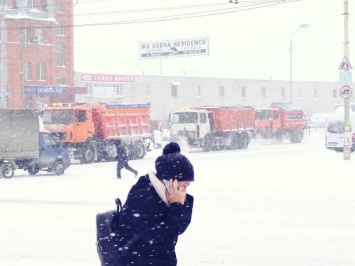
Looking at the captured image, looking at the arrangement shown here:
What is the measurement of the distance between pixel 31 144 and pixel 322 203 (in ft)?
44.3

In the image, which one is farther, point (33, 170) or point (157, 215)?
point (33, 170)

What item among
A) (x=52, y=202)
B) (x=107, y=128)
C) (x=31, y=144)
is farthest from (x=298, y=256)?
(x=107, y=128)

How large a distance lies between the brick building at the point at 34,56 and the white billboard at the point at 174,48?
25.6 feet

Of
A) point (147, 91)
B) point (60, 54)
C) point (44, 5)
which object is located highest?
point (44, 5)

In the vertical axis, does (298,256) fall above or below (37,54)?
below

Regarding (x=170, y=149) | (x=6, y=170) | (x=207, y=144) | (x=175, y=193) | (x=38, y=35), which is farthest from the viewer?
(x=38, y=35)

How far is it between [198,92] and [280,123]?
34589mm

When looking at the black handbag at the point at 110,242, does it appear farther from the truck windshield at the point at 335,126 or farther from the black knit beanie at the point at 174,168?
the truck windshield at the point at 335,126

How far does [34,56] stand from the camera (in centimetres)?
6712

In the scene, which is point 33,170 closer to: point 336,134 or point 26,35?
point 336,134

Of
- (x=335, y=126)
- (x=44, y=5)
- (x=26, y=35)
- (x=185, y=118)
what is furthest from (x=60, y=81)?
(x=335, y=126)

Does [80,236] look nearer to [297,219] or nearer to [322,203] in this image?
[297,219]

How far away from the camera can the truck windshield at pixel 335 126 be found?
135ft

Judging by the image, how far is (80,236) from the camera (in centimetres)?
1250
